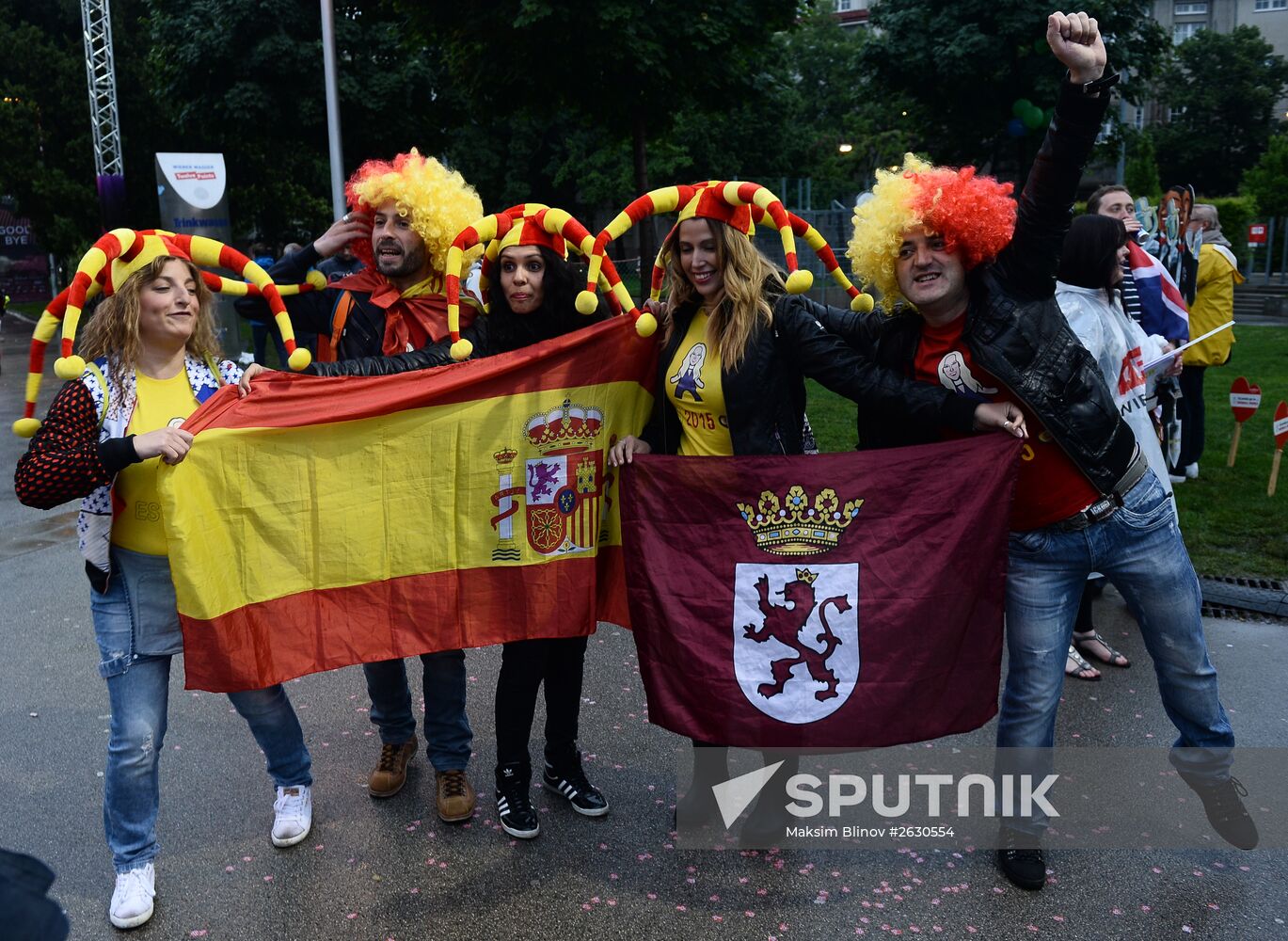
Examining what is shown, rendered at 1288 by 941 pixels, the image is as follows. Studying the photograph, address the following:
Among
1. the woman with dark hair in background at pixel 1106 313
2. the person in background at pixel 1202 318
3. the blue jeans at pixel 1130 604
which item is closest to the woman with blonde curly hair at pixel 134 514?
the blue jeans at pixel 1130 604

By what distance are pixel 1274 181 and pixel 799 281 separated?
109ft

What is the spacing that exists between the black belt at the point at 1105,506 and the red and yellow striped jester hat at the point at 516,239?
1.43 meters

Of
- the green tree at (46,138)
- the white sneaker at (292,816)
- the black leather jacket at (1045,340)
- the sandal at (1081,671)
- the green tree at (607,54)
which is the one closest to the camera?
the black leather jacket at (1045,340)

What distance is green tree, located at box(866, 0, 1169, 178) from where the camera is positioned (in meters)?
20.8

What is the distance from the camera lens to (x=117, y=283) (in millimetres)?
3320

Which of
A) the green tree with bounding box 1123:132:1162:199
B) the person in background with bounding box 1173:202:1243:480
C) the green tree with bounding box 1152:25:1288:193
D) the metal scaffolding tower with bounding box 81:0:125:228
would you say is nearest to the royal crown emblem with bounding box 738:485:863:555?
the person in background with bounding box 1173:202:1243:480

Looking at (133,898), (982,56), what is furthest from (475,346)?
(982,56)

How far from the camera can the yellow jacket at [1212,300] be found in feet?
27.3

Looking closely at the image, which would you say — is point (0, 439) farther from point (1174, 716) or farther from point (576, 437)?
point (1174, 716)

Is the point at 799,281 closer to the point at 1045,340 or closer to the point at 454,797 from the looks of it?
the point at 1045,340

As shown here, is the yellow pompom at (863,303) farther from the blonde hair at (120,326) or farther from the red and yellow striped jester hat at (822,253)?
the blonde hair at (120,326)

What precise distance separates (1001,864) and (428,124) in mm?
21700

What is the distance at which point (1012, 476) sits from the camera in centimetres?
324

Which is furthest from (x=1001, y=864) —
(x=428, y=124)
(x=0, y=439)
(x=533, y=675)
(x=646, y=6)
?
(x=428, y=124)
